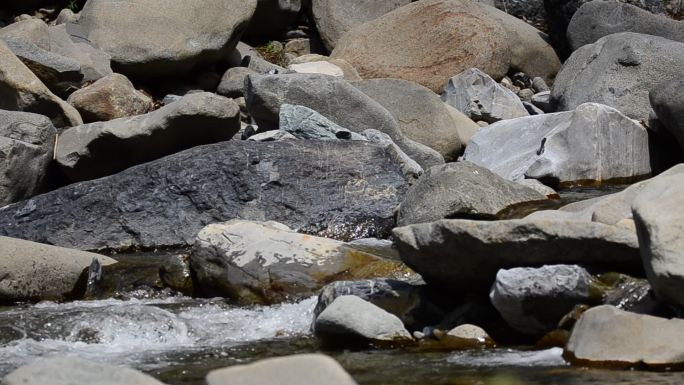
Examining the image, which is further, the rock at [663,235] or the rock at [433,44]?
the rock at [433,44]

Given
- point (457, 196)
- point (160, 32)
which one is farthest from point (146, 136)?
point (160, 32)

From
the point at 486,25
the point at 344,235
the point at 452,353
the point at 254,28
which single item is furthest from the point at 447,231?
the point at 254,28

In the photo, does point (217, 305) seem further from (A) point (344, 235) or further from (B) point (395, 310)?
(A) point (344, 235)

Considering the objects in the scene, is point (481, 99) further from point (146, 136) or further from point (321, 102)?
point (146, 136)

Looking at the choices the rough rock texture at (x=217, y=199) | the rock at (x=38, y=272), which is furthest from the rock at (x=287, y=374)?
the rough rock texture at (x=217, y=199)

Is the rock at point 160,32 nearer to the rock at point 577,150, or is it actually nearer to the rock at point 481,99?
the rock at point 481,99

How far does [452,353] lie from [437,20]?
967 cm

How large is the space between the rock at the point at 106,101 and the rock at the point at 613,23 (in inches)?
217

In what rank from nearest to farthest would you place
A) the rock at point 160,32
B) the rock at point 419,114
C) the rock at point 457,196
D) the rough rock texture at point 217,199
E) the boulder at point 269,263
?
the boulder at point 269,263 < the rock at point 457,196 < the rough rock texture at point 217,199 < the rock at point 419,114 < the rock at point 160,32

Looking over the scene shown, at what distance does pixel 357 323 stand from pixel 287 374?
2.54 metres

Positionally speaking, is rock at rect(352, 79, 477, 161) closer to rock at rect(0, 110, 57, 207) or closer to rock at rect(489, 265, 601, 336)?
rock at rect(0, 110, 57, 207)

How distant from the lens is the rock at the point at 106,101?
445 inches

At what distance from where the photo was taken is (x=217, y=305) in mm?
6902

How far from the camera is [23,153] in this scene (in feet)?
31.8
